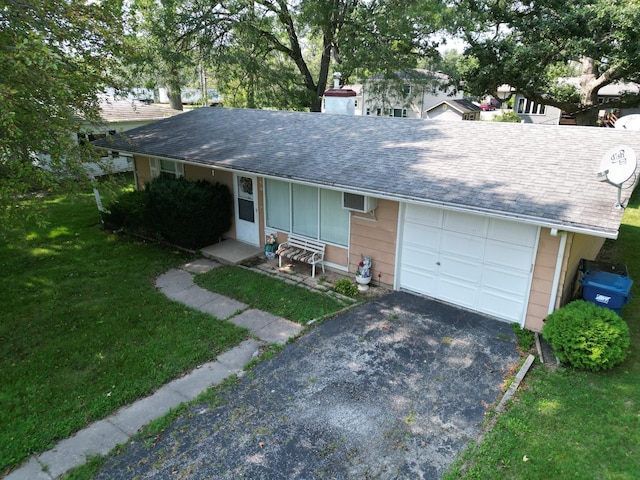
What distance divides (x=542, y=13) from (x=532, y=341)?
18.5m

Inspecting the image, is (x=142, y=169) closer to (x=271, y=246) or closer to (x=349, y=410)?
(x=271, y=246)

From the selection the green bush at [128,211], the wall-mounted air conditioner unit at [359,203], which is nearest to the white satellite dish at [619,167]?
the wall-mounted air conditioner unit at [359,203]

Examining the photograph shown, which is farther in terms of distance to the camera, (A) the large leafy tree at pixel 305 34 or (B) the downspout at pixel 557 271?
(A) the large leafy tree at pixel 305 34

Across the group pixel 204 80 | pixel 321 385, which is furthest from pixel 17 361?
pixel 204 80

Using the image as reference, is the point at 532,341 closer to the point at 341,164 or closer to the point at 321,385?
the point at 321,385

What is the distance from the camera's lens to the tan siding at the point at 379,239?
343 inches

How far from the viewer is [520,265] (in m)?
7.33

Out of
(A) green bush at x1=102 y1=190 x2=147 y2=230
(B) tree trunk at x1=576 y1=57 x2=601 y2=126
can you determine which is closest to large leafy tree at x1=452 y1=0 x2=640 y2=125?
(B) tree trunk at x1=576 y1=57 x2=601 y2=126

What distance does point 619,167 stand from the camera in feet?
20.3

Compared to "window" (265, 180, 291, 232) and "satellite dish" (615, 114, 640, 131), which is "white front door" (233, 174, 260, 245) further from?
"satellite dish" (615, 114, 640, 131)

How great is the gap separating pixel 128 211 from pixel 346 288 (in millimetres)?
7290

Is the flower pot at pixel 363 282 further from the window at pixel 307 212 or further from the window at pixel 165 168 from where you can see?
the window at pixel 165 168

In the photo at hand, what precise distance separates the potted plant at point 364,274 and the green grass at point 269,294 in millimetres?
755

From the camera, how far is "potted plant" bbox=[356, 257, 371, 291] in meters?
9.03
